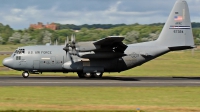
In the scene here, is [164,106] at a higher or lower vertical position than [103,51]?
lower

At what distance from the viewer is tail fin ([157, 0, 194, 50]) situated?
124ft

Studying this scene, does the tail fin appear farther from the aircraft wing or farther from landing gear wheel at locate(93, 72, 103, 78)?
landing gear wheel at locate(93, 72, 103, 78)

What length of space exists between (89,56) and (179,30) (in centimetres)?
886

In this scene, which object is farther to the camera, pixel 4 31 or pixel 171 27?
pixel 4 31

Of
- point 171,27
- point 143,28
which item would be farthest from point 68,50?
point 143,28

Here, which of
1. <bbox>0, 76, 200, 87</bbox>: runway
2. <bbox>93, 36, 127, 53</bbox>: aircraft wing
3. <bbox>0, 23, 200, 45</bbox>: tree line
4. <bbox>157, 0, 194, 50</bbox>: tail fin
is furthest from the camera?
<bbox>0, 23, 200, 45</bbox>: tree line

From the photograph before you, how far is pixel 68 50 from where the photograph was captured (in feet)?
117

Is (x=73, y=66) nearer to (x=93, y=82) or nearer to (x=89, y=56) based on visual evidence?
(x=89, y=56)

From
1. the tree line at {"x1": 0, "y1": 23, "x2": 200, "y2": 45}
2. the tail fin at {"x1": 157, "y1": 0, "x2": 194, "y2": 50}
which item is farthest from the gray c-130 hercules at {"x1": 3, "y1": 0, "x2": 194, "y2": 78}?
the tree line at {"x1": 0, "y1": 23, "x2": 200, "y2": 45}

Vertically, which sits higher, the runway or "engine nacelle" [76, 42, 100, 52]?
"engine nacelle" [76, 42, 100, 52]

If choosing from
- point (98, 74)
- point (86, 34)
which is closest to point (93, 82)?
point (98, 74)

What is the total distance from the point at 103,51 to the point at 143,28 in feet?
343

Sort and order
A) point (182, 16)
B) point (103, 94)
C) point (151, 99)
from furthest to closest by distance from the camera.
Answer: point (182, 16)
point (103, 94)
point (151, 99)

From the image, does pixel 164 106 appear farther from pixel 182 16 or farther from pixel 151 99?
pixel 182 16
